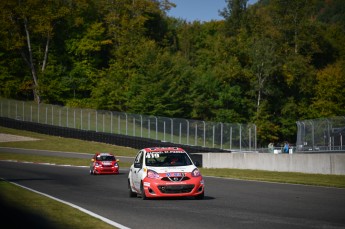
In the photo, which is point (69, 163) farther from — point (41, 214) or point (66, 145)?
point (41, 214)

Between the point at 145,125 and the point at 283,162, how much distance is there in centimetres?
2404

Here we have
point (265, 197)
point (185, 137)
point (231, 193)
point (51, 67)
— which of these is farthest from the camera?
point (51, 67)

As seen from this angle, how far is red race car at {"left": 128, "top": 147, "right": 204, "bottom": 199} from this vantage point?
19.4 meters

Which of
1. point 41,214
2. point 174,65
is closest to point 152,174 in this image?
point 41,214

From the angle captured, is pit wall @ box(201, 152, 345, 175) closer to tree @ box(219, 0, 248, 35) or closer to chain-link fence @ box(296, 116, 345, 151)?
chain-link fence @ box(296, 116, 345, 151)

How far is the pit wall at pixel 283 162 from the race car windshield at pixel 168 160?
39.5 ft

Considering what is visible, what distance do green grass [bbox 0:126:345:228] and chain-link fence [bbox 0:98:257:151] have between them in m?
1.84

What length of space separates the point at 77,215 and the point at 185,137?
4124 centimetres

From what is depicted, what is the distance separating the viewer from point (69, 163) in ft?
183

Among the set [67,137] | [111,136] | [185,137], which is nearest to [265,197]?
[185,137]

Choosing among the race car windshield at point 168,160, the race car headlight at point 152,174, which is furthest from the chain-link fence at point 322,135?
the race car headlight at point 152,174

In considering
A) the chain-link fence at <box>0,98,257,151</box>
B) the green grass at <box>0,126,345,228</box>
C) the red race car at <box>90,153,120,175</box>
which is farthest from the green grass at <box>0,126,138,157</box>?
the red race car at <box>90,153,120,175</box>

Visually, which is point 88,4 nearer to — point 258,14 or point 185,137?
point 258,14

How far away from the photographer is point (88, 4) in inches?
3900
